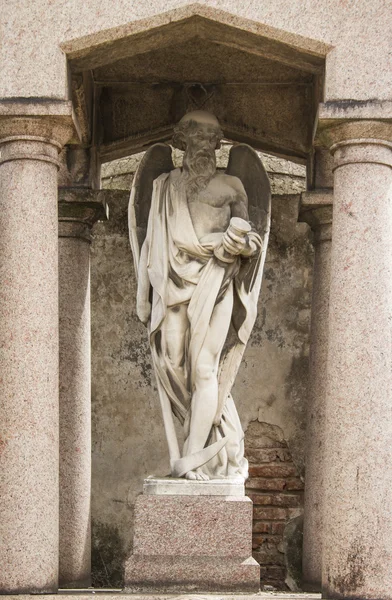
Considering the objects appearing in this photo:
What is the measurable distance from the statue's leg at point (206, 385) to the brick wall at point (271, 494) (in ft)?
6.66

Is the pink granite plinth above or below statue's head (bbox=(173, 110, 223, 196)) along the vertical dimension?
below

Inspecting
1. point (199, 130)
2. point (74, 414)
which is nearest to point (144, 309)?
point (74, 414)

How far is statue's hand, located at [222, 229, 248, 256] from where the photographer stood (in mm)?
9670

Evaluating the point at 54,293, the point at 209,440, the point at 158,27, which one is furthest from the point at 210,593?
the point at 158,27

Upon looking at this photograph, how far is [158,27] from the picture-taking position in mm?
9445

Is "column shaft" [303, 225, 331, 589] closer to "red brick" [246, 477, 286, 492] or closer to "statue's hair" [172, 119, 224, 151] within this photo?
"red brick" [246, 477, 286, 492]

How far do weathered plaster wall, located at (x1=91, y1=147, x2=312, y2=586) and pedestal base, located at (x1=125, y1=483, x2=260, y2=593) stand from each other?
2204 mm

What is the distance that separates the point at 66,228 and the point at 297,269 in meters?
1.94

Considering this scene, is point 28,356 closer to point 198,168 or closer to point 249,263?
point 249,263

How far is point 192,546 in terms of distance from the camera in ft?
30.8

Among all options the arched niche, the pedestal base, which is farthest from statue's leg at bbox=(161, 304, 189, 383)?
the arched niche

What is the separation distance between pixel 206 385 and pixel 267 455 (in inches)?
84.3

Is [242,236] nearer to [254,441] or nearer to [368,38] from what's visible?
[368,38]

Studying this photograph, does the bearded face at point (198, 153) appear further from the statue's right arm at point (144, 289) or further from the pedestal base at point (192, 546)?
the pedestal base at point (192, 546)
